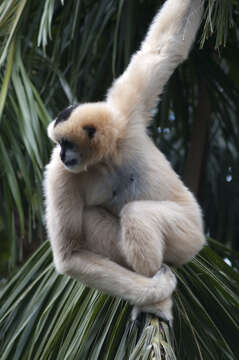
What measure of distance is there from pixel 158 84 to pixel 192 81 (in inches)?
87.6

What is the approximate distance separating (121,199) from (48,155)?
1.16 metres

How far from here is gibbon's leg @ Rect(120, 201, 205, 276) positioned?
3789mm

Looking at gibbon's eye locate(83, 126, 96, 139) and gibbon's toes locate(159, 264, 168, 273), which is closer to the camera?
gibbon's toes locate(159, 264, 168, 273)

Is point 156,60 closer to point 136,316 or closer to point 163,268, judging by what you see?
point 163,268

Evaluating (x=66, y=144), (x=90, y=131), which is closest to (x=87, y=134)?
(x=90, y=131)

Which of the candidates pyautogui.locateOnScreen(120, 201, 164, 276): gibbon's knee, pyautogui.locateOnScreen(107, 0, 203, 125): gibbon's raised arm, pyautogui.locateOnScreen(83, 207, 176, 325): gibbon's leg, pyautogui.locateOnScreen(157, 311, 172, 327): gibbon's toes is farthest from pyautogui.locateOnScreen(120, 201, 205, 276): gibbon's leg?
pyautogui.locateOnScreen(107, 0, 203, 125): gibbon's raised arm

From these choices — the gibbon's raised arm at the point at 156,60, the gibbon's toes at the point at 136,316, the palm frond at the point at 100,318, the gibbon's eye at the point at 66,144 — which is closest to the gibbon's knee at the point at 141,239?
the gibbon's toes at the point at 136,316

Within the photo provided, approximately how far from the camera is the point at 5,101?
15.3 feet

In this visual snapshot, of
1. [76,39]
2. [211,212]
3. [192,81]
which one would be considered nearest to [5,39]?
[76,39]

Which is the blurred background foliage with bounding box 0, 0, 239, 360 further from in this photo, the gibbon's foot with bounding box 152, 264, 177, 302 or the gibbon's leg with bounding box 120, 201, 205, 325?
the gibbon's leg with bounding box 120, 201, 205, 325

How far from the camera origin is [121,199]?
412 cm

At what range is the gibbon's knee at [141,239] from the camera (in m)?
3.78

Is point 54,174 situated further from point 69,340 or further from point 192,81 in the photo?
point 192,81

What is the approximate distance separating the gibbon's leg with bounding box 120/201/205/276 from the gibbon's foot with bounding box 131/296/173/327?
204 millimetres
